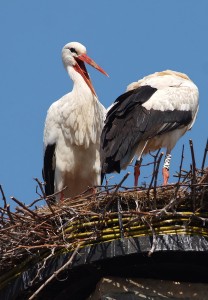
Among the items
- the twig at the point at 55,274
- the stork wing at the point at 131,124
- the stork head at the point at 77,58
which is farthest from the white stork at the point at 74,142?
the twig at the point at 55,274

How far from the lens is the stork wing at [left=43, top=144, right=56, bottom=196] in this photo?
33.2 ft

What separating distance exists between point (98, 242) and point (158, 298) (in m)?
0.51

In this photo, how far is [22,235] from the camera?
684 centimetres

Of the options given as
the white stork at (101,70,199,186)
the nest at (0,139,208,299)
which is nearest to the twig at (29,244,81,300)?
the nest at (0,139,208,299)

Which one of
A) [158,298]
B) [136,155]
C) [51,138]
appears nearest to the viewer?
[158,298]

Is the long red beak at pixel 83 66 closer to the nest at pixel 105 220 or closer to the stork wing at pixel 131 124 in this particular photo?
the stork wing at pixel 131 124

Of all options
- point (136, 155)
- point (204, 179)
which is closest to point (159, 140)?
point (136, 155)

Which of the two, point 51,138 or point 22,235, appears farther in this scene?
point 51,138

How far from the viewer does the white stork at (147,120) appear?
892 centimetres

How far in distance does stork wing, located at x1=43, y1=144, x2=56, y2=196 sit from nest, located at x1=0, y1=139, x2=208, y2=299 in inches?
120

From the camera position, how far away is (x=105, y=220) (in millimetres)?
6656

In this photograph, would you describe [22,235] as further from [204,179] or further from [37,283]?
[204,179]

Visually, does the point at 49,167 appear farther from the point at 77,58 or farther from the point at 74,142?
the point at 77,58

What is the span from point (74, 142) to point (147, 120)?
1.13 metres
